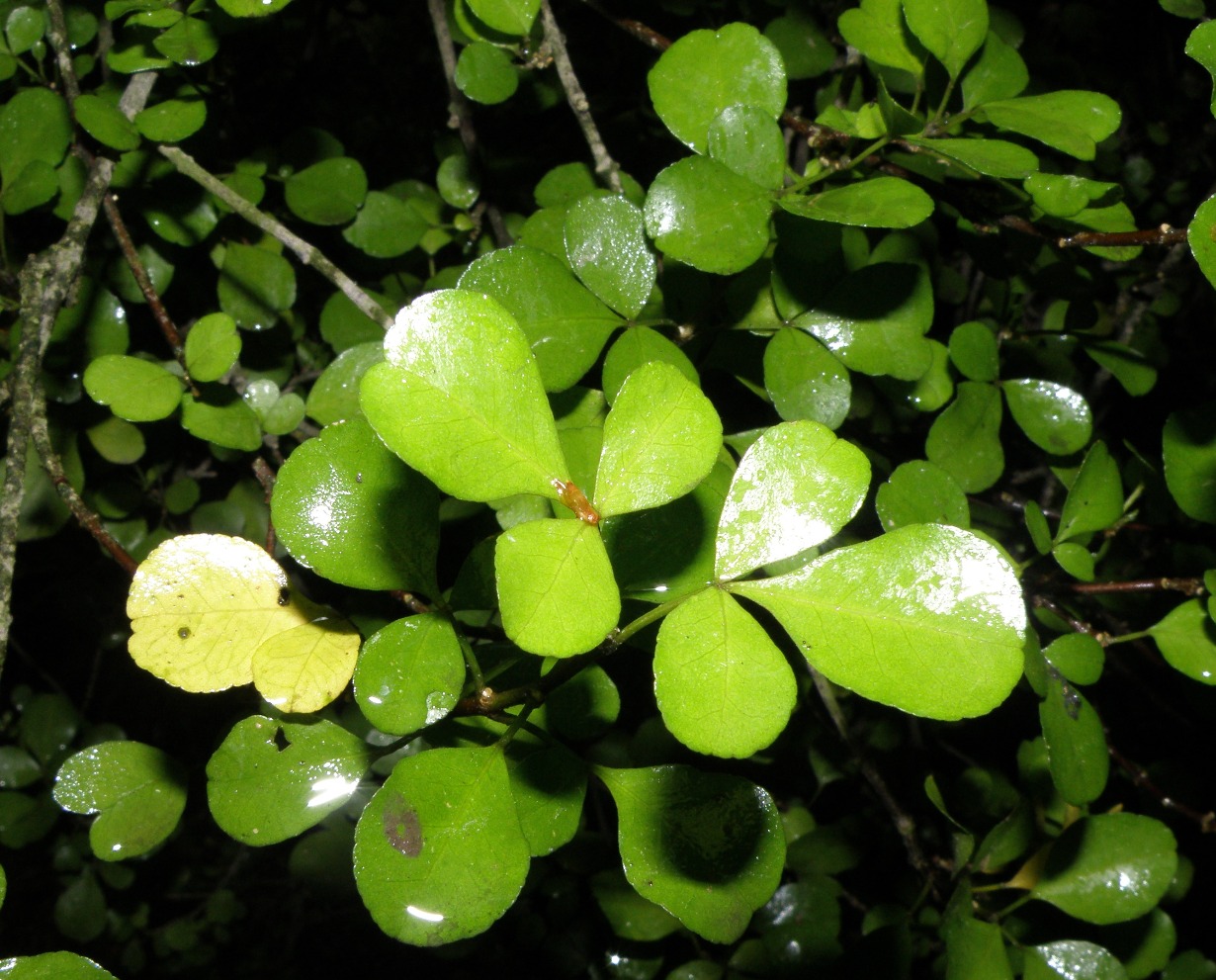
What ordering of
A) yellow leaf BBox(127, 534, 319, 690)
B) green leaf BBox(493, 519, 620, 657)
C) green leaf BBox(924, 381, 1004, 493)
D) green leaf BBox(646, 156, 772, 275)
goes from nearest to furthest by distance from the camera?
green leaf BBox(493, 519, 620, 657)
yellow leaf BBox(127, 534, 319, 690)
green leaf BBox(646, 156, 772, 275)
green leaf BBox(924, 381, 1004, 493)

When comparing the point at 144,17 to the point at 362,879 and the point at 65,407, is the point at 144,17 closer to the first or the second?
the point at 65,407

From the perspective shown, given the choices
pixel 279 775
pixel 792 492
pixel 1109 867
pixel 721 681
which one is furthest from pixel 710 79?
pixel 1109 867

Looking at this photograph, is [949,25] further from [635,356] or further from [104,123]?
[104,123]

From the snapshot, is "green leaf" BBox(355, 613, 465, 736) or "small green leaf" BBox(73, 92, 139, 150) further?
"small green leaf" BBox(73, 92, 139, 150)

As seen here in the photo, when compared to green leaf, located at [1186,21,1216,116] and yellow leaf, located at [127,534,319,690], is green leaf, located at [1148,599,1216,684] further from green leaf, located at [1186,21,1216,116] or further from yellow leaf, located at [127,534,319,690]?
yellow leaf, located at [127,534,319,690]

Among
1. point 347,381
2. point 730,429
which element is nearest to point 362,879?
point 347,381

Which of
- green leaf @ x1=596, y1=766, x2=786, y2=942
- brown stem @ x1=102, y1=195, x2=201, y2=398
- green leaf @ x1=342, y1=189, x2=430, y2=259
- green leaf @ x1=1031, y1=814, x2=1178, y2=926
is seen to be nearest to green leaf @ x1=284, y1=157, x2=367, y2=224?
green leaf @ x1=342, y1=189, x2=430, y2=259

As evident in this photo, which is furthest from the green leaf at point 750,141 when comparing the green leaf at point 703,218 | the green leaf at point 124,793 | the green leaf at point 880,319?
the green leaf at point 124,793
